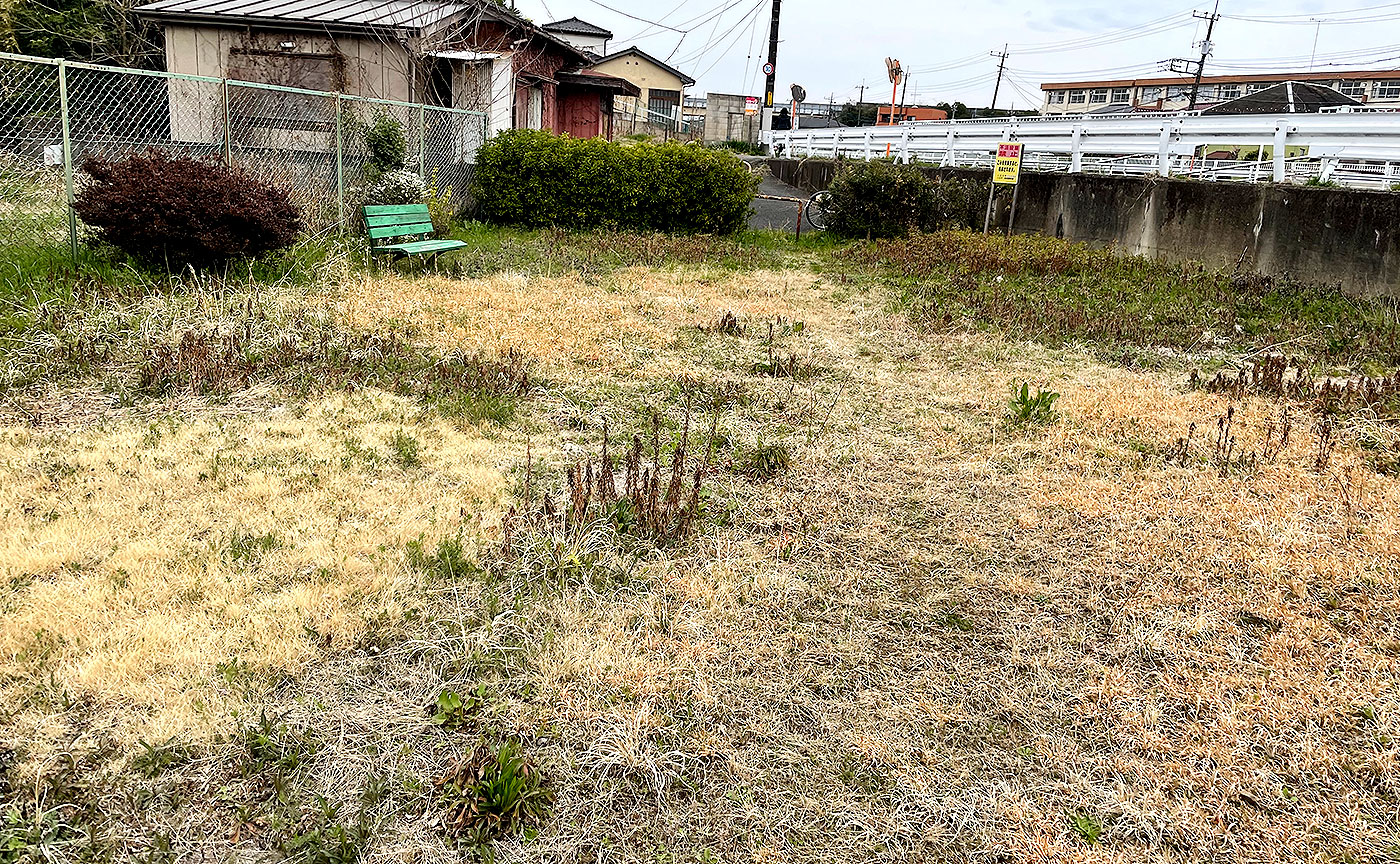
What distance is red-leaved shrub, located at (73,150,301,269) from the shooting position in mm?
7039

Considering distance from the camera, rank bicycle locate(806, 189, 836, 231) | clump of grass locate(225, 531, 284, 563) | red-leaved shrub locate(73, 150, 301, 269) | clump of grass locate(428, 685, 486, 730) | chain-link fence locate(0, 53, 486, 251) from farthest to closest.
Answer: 1. bicycle locate(806, 189, 836, 231)
2. chain-link fence locate(0, 53, 486, 251)
3. red-leaved shrub locate(73, 150, 301, 269)
4. clump of grass locate(225, 531, 284, 563)
5. clump of grass locate(428, 685, 486, 730)

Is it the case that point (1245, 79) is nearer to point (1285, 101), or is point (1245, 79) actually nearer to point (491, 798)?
point (1285, 101)

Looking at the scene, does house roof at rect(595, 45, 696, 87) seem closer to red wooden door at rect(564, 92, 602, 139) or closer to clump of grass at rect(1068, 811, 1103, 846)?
red wooden door at rect(564, 92, 602, 139)

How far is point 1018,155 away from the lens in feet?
40.8

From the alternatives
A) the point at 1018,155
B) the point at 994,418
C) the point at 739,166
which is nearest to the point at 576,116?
the point at 739,166

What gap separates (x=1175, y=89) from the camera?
7081 cm

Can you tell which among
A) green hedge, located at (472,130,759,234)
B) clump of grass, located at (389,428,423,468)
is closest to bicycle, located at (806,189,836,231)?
green hedge, located at (472,130,759,234)

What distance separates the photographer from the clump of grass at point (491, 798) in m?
→ 2.46

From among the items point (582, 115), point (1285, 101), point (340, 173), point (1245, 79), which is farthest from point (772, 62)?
point (1245, 79)

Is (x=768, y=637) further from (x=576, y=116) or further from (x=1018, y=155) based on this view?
(x=576, y=116)

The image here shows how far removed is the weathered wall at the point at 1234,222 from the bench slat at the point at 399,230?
865 cm

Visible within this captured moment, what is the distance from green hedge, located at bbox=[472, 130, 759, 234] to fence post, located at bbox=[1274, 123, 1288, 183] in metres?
6.97

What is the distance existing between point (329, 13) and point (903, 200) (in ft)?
34.6

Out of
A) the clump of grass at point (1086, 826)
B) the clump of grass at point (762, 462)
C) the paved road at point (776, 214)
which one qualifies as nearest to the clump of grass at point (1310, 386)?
the clump of grass at point (762, 462)
